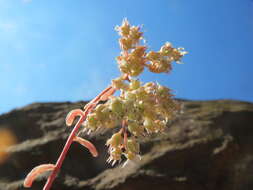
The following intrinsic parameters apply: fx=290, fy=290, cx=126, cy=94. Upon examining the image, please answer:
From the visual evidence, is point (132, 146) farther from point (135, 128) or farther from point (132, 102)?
point (132, 102)

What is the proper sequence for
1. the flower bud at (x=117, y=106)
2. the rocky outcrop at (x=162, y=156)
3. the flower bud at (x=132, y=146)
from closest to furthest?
the flower bud at (x=117, y=106) < the flower bud at (x=132, y=146) < the rocky outcrop at (x=162, y=156)

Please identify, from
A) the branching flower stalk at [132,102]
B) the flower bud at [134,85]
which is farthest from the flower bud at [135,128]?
the flower bud at [134,85]

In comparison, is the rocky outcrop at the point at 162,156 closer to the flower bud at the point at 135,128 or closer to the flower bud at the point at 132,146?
the flower bud at the point at 132,146

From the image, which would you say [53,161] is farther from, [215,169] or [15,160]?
[215,169]

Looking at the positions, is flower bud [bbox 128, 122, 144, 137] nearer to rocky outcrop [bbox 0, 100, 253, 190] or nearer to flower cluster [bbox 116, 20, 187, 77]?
flower cluster [bbox 116, 20, 187, 77]

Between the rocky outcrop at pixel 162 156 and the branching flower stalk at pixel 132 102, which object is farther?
the rocky outcrop at pixel 162 156
